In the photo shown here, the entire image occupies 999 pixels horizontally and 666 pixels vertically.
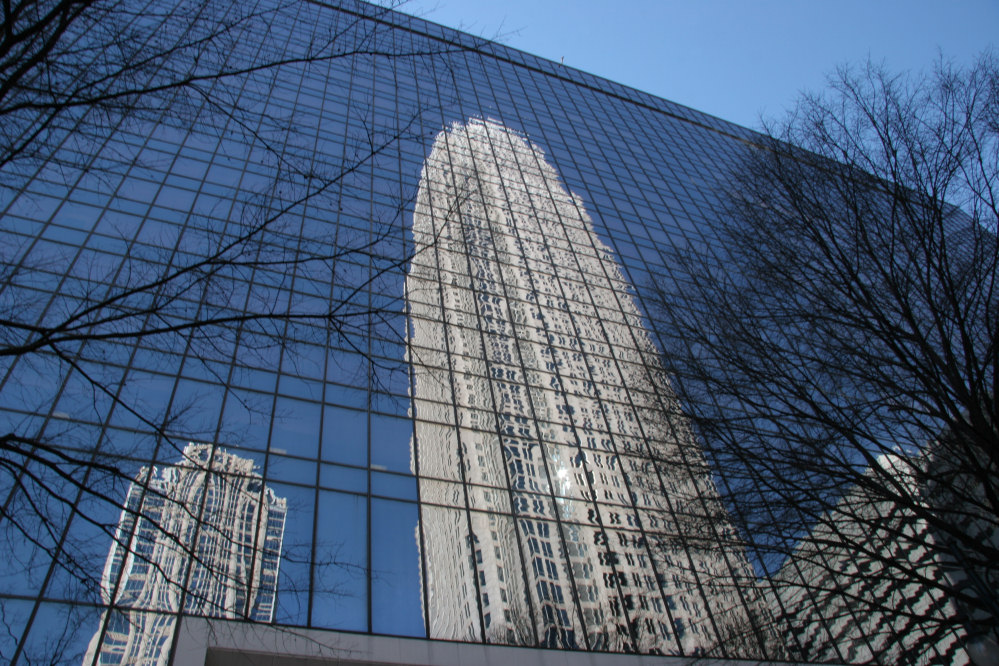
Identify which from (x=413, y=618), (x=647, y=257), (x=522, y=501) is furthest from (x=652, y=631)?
(x=647, y=257)

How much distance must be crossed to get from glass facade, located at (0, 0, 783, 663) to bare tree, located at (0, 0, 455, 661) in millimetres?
90

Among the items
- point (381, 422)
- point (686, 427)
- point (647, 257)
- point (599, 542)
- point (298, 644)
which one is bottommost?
point (298, 644)

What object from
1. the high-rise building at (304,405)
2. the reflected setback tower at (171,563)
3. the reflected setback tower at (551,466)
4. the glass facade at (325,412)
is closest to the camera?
the high-rise building at (304,405)

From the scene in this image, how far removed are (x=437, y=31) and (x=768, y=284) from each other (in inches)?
1457

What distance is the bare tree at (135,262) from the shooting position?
210 inches

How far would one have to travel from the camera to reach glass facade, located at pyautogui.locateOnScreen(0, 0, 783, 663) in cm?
654

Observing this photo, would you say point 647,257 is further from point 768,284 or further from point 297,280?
point 768,284

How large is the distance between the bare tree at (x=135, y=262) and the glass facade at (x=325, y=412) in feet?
0.30

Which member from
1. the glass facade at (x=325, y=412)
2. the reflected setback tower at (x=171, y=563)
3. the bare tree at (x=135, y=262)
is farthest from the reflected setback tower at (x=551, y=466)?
the reflected setback tower at (x=171, y=563)

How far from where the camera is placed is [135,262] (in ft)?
47.0

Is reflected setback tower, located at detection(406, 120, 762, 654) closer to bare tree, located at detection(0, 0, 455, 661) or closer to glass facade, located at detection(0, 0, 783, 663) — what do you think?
glass facade, located at detection(0, 0, 783, 663)

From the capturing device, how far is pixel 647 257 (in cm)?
2481

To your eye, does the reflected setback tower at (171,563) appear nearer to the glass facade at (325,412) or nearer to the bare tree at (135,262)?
the glass facade at (325,412)

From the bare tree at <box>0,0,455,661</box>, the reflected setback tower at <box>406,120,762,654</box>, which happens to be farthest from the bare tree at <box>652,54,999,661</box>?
the bare tree at <box>0,0,455,661</box>
